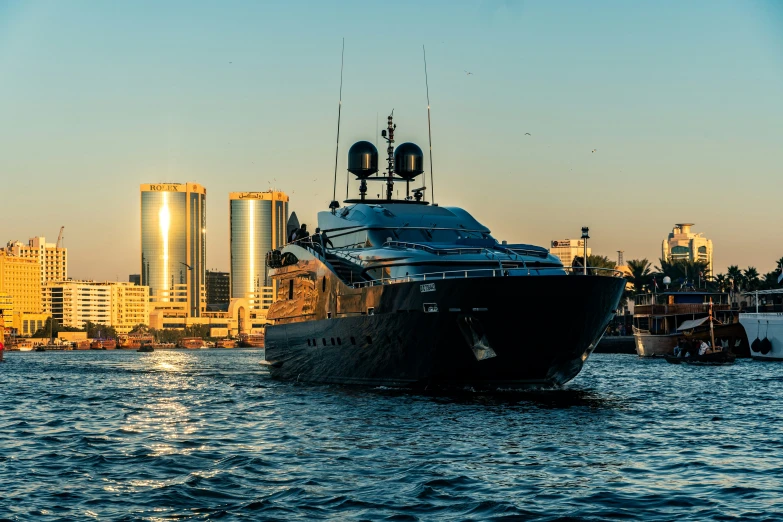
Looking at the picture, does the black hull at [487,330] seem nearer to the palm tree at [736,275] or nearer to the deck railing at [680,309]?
the deck railing at [680,309]

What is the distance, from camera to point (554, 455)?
23000mm

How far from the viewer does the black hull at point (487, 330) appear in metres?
34.8

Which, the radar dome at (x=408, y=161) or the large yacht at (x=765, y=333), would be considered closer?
the radar dome at (x=408, y=161)

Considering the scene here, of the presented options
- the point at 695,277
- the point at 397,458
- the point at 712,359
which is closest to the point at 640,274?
the point at 695,277

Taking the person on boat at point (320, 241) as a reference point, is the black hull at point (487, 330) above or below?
below

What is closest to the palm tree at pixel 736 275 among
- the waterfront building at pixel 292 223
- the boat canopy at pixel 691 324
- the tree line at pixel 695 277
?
the tree line at pixel 695 277

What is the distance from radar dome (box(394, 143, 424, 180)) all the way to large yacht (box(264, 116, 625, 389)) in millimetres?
5376

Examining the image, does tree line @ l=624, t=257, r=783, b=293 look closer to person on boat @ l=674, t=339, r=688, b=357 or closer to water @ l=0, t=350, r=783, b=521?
person on boat @ l=674, t=339, r=688, b=357

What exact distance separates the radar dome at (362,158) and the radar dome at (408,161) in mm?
1373

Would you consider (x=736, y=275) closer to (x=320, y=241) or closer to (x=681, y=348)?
(x=681, y=348)

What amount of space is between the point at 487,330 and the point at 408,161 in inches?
909

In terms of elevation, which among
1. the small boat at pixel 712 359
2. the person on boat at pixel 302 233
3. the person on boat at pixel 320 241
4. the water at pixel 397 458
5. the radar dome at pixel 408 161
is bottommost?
the small boat at pixel 712 359

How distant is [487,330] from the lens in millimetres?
35250

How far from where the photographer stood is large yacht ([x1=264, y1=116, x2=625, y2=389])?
115ft
